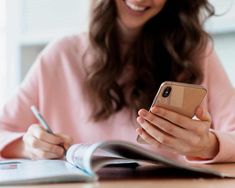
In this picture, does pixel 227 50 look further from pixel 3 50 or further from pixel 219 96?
pixel 3 50

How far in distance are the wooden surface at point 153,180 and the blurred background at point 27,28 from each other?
154cm

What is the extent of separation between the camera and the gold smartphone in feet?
2.70

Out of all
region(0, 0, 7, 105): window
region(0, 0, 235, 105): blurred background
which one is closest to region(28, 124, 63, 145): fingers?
region(0, 0, 235, 105): blurred background

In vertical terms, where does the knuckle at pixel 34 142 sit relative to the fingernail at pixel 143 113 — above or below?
below

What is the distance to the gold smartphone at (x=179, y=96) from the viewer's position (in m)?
0.82

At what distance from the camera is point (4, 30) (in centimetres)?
251

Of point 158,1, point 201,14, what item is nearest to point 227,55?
point 201,14

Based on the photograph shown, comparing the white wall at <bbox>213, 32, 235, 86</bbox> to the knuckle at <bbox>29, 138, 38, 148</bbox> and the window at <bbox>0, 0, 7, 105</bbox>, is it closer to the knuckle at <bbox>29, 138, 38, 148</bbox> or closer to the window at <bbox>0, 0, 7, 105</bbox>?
the knuckle at <bbox>29, 138, 38, 148</bbox>

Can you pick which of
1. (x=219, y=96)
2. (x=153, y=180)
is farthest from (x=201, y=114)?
(x=219, y=96)

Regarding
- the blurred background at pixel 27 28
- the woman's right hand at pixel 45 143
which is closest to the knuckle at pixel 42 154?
the woman's right hand at pixel 45 143

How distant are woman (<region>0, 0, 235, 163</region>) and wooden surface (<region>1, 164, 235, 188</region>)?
0.54 m

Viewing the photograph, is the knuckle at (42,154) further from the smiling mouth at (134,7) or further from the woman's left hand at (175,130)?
the smiling mouth at (134,7)

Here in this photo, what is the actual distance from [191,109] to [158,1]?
58 cm

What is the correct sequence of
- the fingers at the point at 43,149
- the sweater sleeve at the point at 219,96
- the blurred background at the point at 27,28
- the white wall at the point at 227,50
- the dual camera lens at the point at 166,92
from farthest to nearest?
the blurred background at the point at 27,28, the white wall at the point at 227,50, the sweater sleeve at the point at 219,96, the fingers at the point at 43,149, the dual camera lens at the point at 166,92
